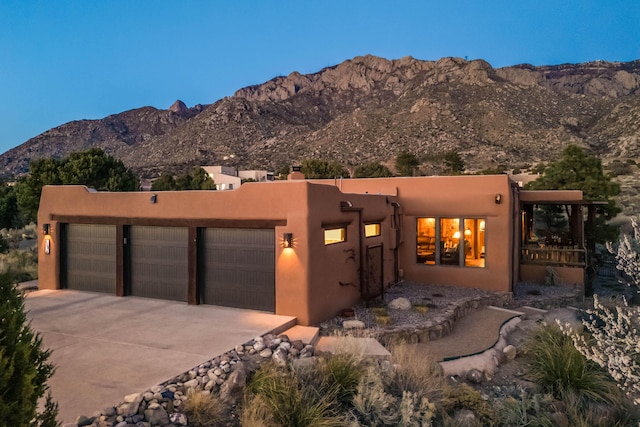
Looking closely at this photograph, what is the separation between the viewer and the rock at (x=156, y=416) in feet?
16.5

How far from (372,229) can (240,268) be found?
4.41 m

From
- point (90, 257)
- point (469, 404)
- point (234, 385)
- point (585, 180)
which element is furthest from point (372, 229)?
point (585, 180)

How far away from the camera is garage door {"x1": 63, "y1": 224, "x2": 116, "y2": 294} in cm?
1187

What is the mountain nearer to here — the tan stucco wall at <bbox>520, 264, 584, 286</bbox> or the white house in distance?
the white house in distance

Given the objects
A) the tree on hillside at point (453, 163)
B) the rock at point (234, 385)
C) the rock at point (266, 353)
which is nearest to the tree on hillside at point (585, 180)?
the tree on hillside at point (453, 163)

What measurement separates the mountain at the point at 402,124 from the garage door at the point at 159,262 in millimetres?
34347

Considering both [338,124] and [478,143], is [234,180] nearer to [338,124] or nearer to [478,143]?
[338,124]

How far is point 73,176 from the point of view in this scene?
26266mm

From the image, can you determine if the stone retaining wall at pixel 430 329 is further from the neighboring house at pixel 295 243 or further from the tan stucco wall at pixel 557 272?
the tan stucco wall at pixel 557 272

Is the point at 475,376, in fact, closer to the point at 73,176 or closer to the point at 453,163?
the point at 73,176

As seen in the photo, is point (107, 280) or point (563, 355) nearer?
point (563, 355)

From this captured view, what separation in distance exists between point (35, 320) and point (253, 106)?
193 ft

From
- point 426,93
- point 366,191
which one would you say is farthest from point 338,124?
point 366,191

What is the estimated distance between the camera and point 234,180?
42344 millimetres
